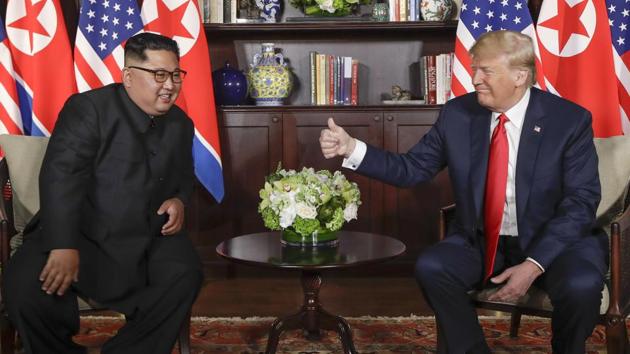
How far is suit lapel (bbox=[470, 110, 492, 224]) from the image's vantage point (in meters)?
2.81

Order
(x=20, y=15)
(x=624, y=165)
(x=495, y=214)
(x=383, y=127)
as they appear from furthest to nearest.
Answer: (x=383, y=127)
(x=20, y=15)
(x=624, y=165)
(x=495, y=214)

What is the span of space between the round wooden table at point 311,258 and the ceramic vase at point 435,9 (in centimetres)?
177

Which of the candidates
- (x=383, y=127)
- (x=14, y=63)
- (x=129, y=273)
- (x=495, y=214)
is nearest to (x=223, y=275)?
(x=383, y=127)

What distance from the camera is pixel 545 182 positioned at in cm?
273

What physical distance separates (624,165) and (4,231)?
7.38 feet

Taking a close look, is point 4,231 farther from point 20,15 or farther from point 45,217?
point 20,15

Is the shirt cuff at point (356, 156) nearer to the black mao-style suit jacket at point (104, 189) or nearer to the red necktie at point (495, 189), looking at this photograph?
the red necktie at point (495, 189)

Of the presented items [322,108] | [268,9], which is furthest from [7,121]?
[322,108]

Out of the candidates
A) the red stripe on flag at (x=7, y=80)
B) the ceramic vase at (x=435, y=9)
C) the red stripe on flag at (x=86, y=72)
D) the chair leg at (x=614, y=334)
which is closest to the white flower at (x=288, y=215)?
the chair leg at (x=614, y=334)

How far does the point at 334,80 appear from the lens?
4656 millimetres

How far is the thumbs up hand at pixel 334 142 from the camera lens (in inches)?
110

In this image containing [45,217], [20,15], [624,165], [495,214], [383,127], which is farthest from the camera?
[383,127]

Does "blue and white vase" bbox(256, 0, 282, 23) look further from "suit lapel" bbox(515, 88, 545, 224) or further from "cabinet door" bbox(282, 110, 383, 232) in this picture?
"suit lapel" bbox(515, 88, 545, 224)

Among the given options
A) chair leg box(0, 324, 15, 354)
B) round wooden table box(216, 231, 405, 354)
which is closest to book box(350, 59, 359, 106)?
round wooden table box(216, 231, 405, 354)
